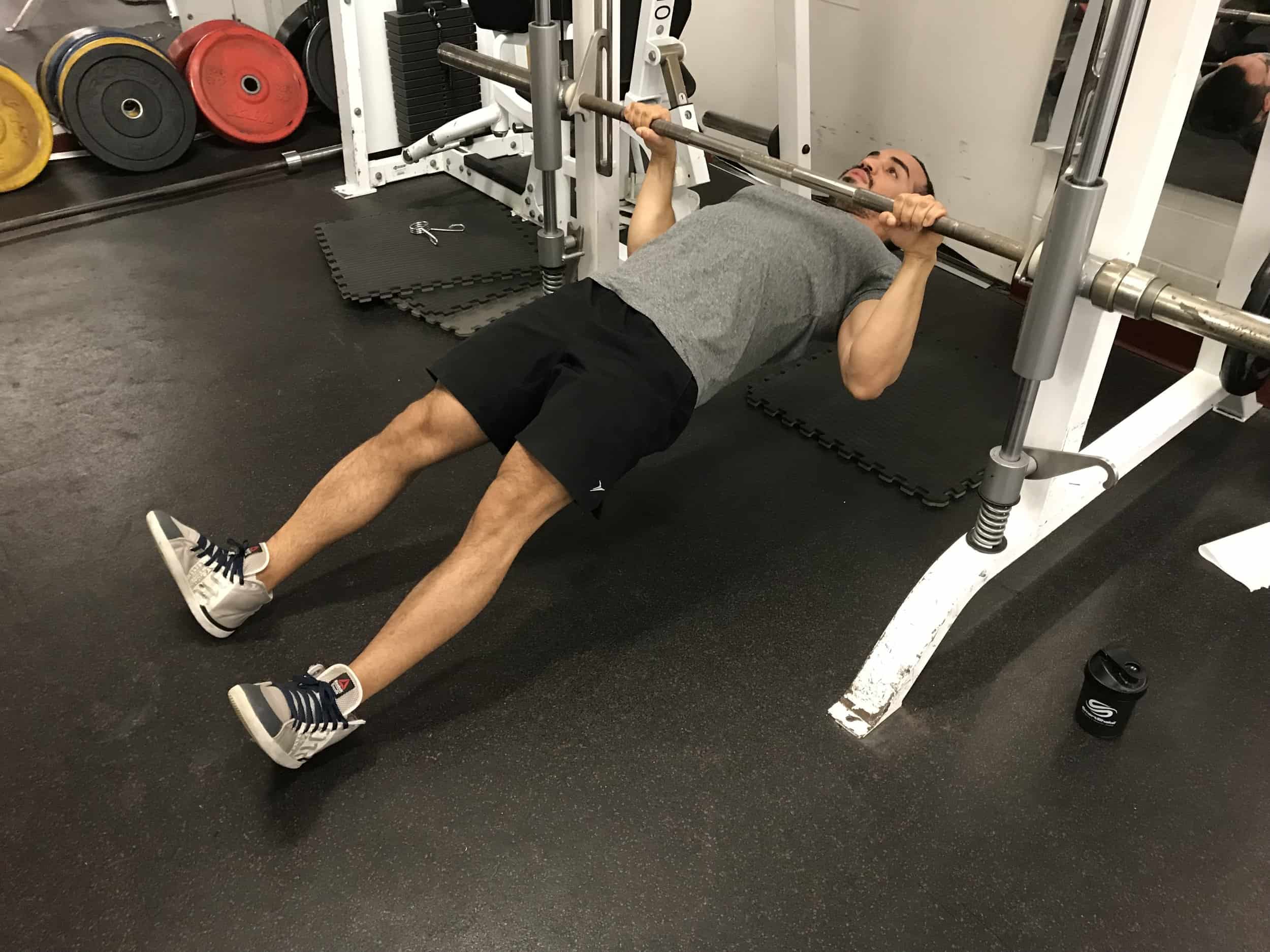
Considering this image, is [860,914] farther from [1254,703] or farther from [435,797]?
[1254,703]

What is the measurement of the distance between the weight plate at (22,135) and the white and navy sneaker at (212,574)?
253 centimetres

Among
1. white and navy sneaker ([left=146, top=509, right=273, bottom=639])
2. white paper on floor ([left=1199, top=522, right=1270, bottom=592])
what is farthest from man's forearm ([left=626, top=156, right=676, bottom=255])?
white paper on floor ([left=1199, top=522, right=1270, bottom=592])

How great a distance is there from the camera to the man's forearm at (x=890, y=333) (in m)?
1.47

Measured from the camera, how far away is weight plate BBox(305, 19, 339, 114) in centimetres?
381

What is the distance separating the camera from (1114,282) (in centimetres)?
127

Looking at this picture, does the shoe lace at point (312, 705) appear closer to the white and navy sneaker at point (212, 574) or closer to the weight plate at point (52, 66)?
the white and navy sneaker at point (212, 574)

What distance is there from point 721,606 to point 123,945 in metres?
1.02

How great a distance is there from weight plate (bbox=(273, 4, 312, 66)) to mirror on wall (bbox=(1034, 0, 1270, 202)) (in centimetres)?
291

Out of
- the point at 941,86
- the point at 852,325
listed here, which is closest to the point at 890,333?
the point at 852,325

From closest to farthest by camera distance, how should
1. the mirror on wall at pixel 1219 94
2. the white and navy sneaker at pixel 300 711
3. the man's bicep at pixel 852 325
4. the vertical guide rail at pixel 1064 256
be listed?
1. the vertical guide rail at pixel 1064 256
2. the white and navy sneaker at pixel 300 711
3. the man's bicep at pixel 852 325
4. the mirror on wall at pixel 1219 94

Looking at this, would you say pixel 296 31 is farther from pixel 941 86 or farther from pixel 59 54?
pixel 941 86

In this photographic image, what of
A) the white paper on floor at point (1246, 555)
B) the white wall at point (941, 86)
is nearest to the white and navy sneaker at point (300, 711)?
the white paper on floor at point (1246, 555)

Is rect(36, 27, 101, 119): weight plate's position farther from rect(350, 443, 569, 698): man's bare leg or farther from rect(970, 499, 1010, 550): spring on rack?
rect(970, 499, 1010, 550): spring on rack

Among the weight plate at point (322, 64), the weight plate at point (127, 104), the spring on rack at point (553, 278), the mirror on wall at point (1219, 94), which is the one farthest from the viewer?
the weight plate at point (322, 64)
